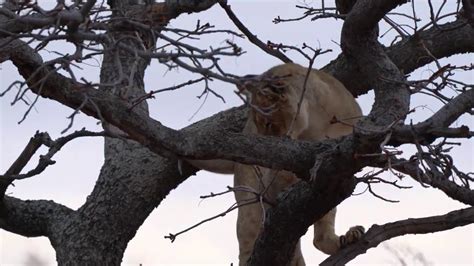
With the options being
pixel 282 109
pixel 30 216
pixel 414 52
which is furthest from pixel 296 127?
pixel 30 216

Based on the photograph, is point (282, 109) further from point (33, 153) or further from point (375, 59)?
point (33, 153)

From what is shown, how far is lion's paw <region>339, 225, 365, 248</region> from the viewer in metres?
4.89

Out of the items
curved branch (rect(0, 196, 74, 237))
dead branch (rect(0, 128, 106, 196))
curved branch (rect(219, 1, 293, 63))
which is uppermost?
curved branch (rect(219, 1, 293, 63))

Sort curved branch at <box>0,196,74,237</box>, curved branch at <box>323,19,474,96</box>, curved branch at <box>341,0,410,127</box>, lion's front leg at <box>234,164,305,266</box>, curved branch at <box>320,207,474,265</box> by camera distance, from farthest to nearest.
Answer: curved branch at <box>323,19,474,96</box> → curved branch at <box>0,196,74,237</box> → lion's front leg at <box>234,164,305,266</box> → curved branch at <box>320,207,474,265</box> → curved branch at <box>341,0,410,127</box>

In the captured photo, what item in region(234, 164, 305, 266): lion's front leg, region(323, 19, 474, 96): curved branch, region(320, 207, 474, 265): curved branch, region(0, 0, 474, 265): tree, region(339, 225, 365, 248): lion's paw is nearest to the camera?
region(0, 0, 474, 265): tree

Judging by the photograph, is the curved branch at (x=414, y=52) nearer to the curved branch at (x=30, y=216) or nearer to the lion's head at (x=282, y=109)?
the lion's head at (x=282, y=109)

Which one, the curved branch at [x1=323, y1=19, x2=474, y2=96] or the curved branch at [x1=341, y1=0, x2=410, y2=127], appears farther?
the curved branch at [x1=323, y1=19, x2=474, y2=96]

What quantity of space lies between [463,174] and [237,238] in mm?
1538

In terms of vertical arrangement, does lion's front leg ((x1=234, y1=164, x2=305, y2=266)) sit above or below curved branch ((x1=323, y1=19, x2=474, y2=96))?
below

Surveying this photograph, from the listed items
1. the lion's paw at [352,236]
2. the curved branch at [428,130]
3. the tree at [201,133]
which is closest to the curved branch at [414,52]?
the tree at [201,133]

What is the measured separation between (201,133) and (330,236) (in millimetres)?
1202

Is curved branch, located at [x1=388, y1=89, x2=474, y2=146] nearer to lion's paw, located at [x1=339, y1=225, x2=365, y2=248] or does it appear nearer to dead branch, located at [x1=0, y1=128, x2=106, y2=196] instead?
lion's paw, located at [x1=339, y1=225, x2=365, y2=248]

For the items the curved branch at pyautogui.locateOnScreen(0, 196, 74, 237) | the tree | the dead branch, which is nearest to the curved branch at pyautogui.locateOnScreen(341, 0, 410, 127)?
the tree

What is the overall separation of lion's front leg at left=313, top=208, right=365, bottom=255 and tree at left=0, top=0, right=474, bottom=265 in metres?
0.12
